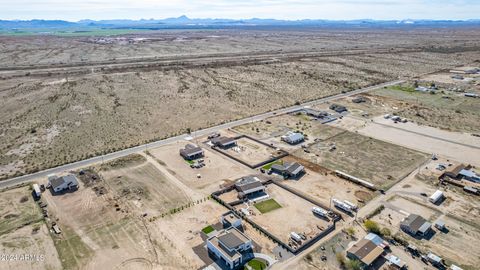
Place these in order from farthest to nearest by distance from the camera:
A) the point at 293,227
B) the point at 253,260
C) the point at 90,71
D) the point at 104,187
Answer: the point at 90,71
the point at 104,187
the point at 293,227
the point at 253,260

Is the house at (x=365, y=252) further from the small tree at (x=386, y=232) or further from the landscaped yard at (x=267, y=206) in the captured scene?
the landscaped yard at (x=267, y=206)

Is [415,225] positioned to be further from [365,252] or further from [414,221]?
[365,252]

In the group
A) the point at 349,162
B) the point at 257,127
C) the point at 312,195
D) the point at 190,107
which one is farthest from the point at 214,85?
the point at 312,195

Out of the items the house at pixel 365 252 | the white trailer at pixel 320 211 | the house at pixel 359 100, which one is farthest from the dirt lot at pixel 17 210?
the house at pixel 359 100

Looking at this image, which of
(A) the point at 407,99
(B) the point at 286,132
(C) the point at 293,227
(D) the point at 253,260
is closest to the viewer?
(D) the point at 253,260

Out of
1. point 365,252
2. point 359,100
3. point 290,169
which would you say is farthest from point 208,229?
point 359,100

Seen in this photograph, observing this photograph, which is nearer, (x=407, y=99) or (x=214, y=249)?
(x=214, y=249)

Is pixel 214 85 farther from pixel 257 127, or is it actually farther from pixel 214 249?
pixel 214 249
